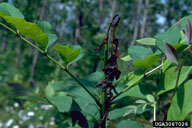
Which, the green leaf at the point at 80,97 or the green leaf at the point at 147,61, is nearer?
the green leaf at the point at 147,61

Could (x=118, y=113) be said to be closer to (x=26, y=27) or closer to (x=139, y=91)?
(x=139, y=91)

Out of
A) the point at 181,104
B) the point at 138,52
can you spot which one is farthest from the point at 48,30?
the point at 181,104

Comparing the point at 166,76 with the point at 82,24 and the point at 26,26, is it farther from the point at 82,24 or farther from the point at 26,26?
the point at 82,24

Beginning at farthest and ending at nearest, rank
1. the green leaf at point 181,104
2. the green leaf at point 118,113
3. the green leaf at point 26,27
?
the green leaf at point 118,113 → the green leaf at point 26,27 → the green leaf at point 181,104

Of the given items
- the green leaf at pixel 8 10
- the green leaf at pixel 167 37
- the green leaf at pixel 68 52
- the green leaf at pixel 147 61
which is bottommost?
the green leaf at pixel 147 61

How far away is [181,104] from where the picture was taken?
1.01ft

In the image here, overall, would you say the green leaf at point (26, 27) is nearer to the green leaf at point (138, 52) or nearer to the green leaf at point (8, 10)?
the green leaf at point (8, 10)

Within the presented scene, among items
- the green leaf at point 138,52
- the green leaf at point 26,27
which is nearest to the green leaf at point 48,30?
the green leaf at point 26,27

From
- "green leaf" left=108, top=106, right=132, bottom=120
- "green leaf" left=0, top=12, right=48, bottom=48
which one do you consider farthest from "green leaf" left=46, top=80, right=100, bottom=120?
"green leaf" left=0, top=12, right=48, bottom=48

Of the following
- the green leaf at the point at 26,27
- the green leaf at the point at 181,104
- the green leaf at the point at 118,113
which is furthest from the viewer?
the green leaf at the point at 118,113

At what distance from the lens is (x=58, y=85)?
0.55 m

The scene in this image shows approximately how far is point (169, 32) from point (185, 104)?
0.63 feet

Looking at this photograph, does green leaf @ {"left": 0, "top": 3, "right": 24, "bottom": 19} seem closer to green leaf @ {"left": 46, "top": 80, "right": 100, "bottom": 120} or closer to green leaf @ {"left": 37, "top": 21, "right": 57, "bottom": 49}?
green leaf @ {"left": 37, "top": 21, "right": 57, "bottom": 49}

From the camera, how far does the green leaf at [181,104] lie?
0.30m
